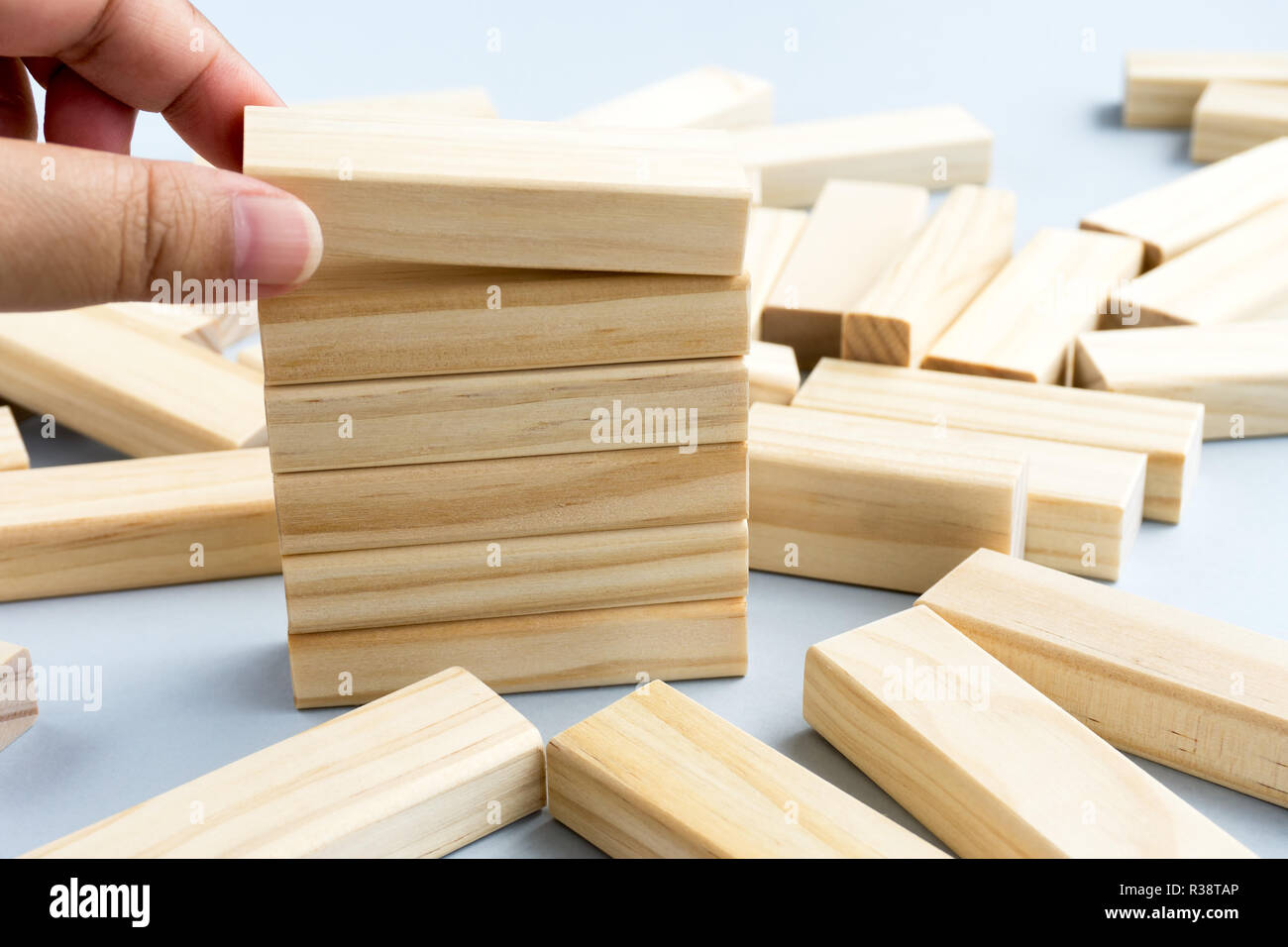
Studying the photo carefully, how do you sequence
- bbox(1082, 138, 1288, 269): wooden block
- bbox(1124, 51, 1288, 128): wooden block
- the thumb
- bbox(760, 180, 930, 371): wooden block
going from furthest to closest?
bbox(1124, 51, 1288, 128): wooden block < bbox(1082, 138, 1288, 269): wooden block < bbox(760, 180, 930, 371): wooden block < the thumb

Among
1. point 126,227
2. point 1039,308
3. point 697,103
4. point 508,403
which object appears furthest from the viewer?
point 697,103

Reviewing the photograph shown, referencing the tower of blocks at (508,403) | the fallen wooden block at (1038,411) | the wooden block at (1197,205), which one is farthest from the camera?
the wooden block at (1197,205)

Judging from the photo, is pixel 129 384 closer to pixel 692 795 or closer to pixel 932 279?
pixel 692 795

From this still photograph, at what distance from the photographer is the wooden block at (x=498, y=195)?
1.36m

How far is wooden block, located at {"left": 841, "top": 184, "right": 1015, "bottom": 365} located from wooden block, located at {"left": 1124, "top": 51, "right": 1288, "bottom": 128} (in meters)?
1.14

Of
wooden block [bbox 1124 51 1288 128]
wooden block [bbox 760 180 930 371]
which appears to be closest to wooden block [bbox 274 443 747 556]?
wooden block [bbox 760 180 930 371]

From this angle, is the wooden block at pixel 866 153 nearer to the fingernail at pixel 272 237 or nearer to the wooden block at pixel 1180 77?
the wooden block at pixel 1180 77

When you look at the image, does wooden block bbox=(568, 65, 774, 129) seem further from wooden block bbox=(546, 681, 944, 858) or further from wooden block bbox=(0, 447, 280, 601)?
wooden block bbox=(546, 681, 944, 858)

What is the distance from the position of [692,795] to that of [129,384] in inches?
50.2

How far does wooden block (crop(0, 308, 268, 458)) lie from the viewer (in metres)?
2.12

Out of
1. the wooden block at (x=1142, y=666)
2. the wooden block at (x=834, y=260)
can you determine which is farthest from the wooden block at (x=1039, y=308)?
the wooden block at (x=1142, y=666)

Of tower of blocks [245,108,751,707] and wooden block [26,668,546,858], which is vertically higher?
tower of blocks [245,108,751,707]

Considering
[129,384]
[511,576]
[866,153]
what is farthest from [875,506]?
[866,153]

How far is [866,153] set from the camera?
10.7 ft
